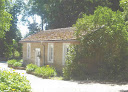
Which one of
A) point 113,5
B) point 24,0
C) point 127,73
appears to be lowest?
point 127,73

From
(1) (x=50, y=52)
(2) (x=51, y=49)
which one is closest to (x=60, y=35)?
(2) (x=51, y=49)

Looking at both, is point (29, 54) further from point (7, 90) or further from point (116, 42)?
point (7, 90)

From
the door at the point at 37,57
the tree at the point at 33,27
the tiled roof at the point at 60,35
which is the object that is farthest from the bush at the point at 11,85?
the tree at the point at 33,27

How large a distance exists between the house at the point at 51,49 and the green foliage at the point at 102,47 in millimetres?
1681

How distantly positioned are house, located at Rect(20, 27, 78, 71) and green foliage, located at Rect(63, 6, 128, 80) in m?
1.68

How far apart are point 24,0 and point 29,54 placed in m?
25.4

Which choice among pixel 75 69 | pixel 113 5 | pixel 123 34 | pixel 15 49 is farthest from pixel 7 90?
pixel 15 49

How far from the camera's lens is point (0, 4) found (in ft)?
41.3

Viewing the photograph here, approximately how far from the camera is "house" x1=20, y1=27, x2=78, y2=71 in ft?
63.0

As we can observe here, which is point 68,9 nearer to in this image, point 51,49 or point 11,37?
point 11,37

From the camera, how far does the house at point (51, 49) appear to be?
19.2 metres

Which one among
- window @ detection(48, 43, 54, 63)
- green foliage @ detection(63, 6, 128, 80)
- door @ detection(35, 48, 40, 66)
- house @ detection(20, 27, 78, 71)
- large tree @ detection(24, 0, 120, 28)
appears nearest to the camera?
green foliage @ detection(63, 6, 128, 80)

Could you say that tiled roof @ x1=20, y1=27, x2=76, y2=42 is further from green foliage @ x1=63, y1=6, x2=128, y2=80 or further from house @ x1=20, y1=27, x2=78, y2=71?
green foliage @ x1=63, y1=6, x2=128, y2=80

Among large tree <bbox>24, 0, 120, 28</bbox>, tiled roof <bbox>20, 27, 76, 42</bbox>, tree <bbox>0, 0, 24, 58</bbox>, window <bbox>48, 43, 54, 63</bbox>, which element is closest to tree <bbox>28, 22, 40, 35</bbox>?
tree <bbox>0, 0, 24, 58</bbox>
